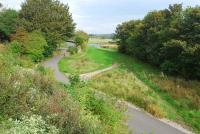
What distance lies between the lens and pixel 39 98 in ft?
43.4

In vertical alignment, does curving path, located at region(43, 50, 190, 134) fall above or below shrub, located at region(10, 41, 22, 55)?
below

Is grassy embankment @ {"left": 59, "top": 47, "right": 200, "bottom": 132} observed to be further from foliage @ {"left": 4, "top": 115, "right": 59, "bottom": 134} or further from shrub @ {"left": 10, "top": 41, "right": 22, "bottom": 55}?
foliage @ {"left": 4, "top": 115, "right": 59, "bottom": 134}

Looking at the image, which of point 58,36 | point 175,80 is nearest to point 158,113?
point 175,80

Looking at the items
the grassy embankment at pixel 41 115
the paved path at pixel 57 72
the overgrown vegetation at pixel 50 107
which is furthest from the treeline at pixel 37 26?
the grassy embankment at pixel 41 115

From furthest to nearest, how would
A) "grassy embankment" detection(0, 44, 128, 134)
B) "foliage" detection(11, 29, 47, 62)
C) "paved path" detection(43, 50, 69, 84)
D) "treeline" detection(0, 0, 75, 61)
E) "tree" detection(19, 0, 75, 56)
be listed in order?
"tree" detection(19, 0, 75, 56) < "treeline" detection(0, 0, 75, 61) < "foliage" detection(11, 29, 47, 62) < "paved path" detection(43, 50, 69, 84) < "grassy embankment" detection(0, 44, 128, 134)

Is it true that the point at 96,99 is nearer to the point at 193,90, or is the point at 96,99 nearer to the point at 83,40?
the point at 193,90

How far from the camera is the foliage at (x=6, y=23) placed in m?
64.6

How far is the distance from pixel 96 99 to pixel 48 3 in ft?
156

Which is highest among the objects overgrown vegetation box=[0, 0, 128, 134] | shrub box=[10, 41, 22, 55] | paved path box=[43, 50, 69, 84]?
overgrown vegetation box=[0, 0, 128, 134]

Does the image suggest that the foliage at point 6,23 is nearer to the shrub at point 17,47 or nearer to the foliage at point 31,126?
the shrub at point 17,47

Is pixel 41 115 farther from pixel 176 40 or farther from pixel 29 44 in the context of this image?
pixel 29 44

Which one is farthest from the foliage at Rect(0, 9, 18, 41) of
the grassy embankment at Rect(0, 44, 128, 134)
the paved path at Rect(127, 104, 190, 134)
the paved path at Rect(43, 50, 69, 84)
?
the grassy embankment at Rect(0, 44, 128, 134)

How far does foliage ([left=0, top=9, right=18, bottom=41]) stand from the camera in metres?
64.6

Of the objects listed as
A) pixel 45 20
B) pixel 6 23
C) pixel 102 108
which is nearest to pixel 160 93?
pixel 102 108
